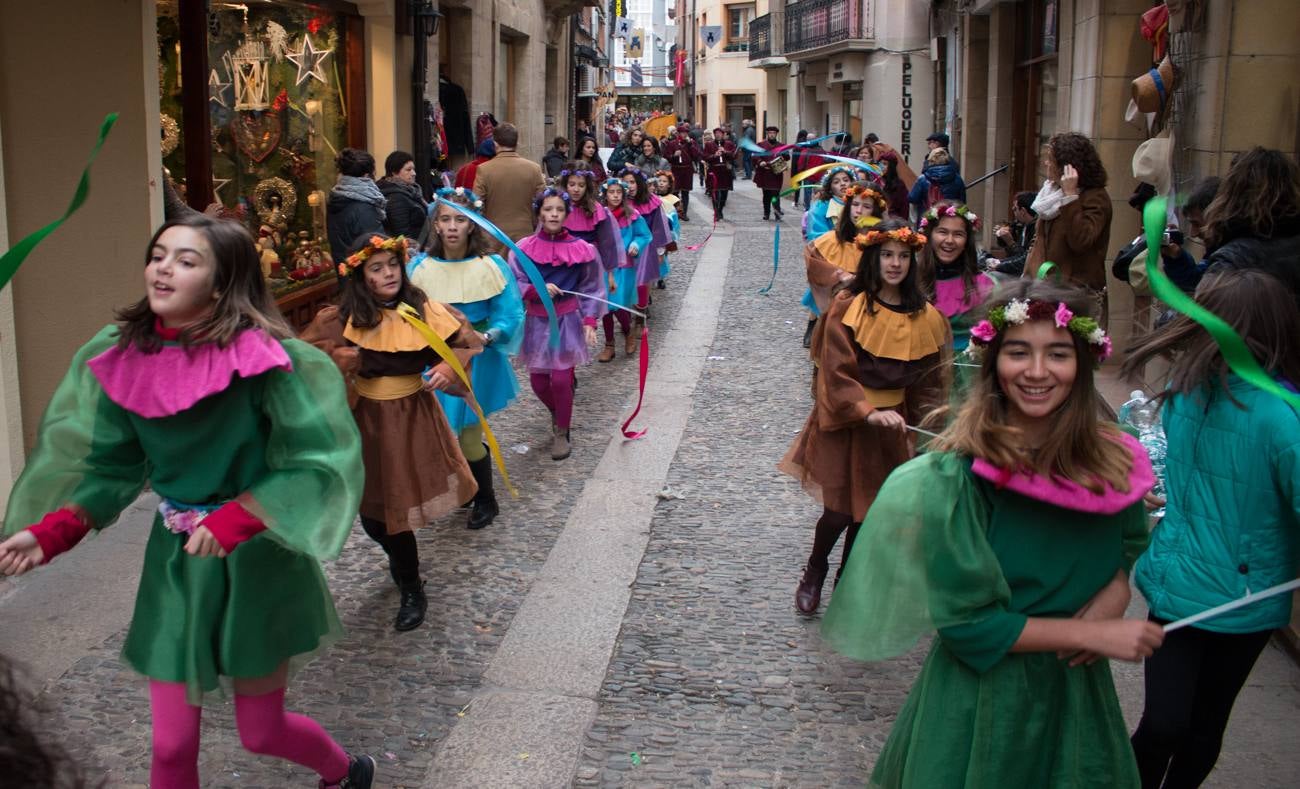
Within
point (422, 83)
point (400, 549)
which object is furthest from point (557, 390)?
point (422, 83)

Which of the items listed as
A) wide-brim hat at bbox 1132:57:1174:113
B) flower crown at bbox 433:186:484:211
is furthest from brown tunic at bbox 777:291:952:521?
wide-brim hat at bbox 1132:57:1174:113

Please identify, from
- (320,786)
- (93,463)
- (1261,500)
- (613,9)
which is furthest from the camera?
(613,9)

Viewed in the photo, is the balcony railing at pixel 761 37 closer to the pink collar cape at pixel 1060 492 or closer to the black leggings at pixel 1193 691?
the black leggings at pixel 1193 691

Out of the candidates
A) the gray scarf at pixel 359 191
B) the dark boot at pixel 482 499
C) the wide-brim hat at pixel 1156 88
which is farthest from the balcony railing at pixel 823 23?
the dark boot at pixel 482 499

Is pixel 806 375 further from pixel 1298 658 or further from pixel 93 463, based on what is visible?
pixel 93 463

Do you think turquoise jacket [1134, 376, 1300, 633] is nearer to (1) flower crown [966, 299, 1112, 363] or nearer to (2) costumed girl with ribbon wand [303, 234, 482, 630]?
(1) flower crown [966, 299, 1112, 363]

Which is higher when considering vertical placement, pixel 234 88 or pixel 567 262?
pixel 234 88

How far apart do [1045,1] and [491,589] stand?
1083 cm

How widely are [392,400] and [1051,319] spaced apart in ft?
9.79

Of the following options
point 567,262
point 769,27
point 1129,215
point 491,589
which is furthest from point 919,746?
point 769,27

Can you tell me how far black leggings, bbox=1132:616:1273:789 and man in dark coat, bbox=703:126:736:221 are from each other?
70.8 feet

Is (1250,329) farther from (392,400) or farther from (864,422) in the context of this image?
(392,400)

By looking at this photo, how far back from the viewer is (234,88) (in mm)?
9820

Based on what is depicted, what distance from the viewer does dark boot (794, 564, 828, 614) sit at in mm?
5258
